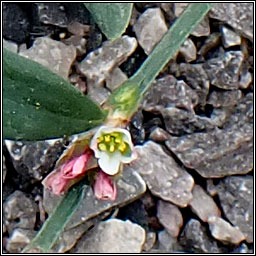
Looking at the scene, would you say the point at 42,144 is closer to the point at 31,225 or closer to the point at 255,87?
the point at 31,225

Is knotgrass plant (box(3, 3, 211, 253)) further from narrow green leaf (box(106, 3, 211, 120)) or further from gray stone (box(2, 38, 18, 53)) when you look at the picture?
gray stone (box(2, 38, 18, 53))

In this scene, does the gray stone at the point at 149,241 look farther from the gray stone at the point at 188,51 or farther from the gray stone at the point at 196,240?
the gray stone at the point at 188,51

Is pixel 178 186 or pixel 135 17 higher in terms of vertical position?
pixel 135 17

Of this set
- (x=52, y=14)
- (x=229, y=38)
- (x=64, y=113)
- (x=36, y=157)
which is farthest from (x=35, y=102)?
(x=229, y=38)

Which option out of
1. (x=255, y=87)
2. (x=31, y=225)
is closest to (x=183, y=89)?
(x=255, y=87)

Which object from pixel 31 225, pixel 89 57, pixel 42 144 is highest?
pixel 89 57

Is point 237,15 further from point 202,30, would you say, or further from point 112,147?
point 112,147

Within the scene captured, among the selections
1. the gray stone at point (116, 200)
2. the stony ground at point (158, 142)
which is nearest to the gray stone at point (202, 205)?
the stony ground at point (158, 142)
